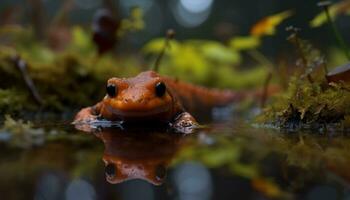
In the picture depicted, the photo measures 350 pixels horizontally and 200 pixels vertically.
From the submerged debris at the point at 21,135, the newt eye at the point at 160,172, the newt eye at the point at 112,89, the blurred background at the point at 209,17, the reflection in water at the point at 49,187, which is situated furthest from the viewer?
the blurred background at the point at 209,17

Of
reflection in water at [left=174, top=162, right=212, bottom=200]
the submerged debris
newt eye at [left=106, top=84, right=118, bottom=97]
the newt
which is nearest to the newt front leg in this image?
the newt

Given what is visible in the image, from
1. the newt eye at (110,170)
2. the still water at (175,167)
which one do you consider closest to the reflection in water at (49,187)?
the still water at (175,167)

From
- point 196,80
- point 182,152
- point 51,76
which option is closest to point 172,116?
point 182,152

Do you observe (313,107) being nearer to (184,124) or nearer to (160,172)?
(184,124)

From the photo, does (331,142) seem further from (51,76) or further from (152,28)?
(152,28)

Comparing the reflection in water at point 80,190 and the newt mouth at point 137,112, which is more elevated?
the newt mouth at point 137,112

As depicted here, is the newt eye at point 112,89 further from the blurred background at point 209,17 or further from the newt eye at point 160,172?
the blurred background at point 209,17

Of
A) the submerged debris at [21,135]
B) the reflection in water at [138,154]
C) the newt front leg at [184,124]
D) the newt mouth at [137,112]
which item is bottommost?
the reflection in water at [138,154]
